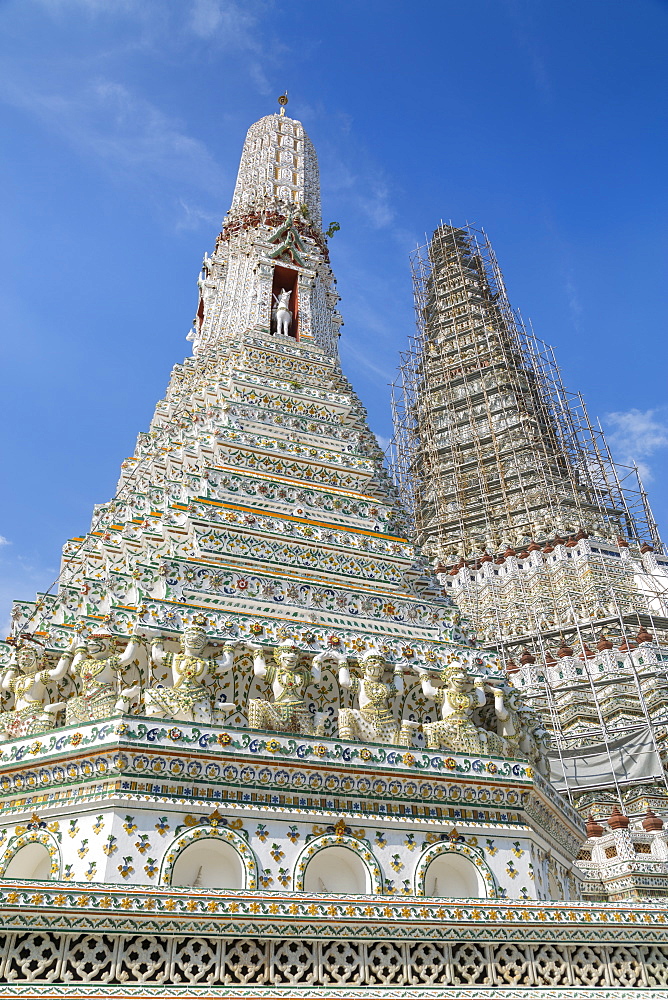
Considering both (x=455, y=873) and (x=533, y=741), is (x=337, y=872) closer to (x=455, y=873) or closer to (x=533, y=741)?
(x=455, y=873)

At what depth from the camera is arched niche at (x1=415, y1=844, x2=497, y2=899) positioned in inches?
368

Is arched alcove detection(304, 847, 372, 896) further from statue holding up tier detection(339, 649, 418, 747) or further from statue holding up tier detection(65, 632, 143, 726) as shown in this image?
statue holding up tier detection(65, 632, 143, 726)

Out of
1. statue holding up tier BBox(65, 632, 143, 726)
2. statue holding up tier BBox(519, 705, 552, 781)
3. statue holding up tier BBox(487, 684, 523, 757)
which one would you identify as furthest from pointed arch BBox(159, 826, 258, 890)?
statue holding up tier BBox(519, 705, 552, 781)

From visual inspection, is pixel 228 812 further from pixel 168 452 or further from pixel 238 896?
pixel 168 452

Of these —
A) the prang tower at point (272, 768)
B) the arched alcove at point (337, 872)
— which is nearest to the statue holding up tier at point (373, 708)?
the prang tower at point (272, 768)

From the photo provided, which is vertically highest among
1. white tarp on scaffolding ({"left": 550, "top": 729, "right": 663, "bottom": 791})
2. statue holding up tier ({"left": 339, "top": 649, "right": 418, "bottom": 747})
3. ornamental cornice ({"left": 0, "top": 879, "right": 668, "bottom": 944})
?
white tarp on scaffolding ({"left": 550, "top": 729, "right": 663, "bottom": 791})

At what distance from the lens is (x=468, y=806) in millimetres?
9820

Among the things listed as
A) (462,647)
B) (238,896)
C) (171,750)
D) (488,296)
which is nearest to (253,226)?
(462,647)

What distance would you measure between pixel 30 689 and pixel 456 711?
17.7 ft

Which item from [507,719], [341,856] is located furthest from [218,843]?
[507,719]

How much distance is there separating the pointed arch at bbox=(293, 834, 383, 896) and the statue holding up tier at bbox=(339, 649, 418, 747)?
3.92 ft

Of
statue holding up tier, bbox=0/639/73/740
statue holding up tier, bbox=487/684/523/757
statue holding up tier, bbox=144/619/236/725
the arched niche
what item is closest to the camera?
the arched niche

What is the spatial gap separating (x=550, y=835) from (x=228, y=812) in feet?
15.0

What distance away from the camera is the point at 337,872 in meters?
9.30
